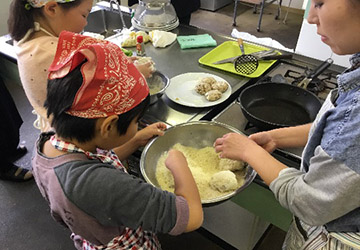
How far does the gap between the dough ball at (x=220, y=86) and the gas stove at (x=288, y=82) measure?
0.24ft

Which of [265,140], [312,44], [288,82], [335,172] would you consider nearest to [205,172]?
[265,140]

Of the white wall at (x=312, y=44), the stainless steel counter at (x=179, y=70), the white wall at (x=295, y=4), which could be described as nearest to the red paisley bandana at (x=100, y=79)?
the stainless steel counter at (x=179, y=70)

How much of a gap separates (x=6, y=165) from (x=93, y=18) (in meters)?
1.14

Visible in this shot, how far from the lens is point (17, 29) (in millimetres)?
1044

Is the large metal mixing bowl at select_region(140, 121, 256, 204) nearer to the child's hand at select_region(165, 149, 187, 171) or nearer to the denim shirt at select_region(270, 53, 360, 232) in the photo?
the child's hand at select_region(165, 149, 187, 171)

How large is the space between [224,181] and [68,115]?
0.44 metres

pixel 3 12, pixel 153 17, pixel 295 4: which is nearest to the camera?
pixel 153 17

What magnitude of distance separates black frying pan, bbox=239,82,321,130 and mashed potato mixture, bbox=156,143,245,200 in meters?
0.21

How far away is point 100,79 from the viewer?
0.62 metres

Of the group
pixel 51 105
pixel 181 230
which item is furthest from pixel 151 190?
pixel 51 105

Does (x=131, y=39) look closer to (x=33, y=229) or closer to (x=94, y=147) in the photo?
(x=94, y=147)

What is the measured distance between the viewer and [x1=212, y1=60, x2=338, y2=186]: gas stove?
942 millimetres

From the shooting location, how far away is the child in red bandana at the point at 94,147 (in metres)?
0.63

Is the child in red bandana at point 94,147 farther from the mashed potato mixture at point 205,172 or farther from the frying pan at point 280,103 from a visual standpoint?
the frying pan at point 280,103
